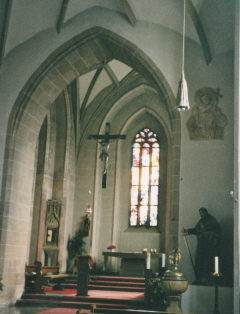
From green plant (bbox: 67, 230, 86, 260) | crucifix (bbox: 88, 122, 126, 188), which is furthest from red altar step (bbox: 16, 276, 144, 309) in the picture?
crucifix (bbox: 88, 122, 126, 188)

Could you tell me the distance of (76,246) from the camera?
15.9 metres

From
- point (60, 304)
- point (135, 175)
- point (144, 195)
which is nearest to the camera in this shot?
point (60, 304)

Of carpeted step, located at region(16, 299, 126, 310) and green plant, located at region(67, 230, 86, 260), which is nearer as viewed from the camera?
carpeted step, located at region(16, 299, 126, 310)

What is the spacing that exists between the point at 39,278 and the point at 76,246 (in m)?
4.27

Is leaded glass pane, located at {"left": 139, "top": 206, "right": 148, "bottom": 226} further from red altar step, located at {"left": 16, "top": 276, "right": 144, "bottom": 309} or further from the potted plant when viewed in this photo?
red altar step, located at {"left": 16, "top": 276, "right": 144, "bottom": 309}

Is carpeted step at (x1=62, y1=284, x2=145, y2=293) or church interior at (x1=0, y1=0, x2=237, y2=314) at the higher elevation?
church interior at (x1=0, y1=0, x2=237, y2=314)

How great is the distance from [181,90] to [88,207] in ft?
31.8

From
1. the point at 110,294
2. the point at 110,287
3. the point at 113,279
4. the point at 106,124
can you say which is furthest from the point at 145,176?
the point at 110,294

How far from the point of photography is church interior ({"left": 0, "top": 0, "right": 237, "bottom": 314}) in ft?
32.3

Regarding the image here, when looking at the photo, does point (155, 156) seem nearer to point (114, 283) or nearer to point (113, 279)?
point (113, 279)

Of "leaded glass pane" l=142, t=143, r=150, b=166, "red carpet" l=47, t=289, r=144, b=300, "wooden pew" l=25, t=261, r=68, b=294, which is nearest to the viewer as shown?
"red carpet" l=47, t=289, r=144, b=300

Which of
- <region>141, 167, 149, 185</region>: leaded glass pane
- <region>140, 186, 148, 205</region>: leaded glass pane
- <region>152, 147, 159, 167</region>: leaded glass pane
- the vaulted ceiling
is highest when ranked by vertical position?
the vaulted ceiling

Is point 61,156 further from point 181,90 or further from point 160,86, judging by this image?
point 181,90

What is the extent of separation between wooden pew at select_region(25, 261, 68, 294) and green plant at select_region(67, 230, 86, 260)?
2.47 m
